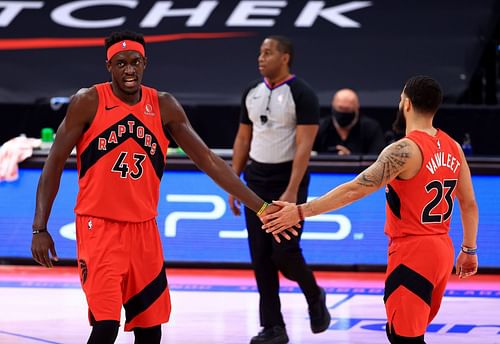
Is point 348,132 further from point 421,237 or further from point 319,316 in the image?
point 421,237

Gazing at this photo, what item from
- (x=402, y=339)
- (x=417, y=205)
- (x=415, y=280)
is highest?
(x=417, y=205)

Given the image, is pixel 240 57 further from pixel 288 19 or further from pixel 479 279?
pixel 479 279

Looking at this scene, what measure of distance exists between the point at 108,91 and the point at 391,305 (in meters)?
1.70

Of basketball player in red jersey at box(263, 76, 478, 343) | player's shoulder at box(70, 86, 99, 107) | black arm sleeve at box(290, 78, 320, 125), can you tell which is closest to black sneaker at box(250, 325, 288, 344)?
black arm sleeve at box(290, 78, 320, 125)

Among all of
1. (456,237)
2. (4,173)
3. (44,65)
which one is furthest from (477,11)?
(4,173)

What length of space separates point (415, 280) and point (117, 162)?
4.96 feet

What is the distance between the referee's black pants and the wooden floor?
10.6 inches

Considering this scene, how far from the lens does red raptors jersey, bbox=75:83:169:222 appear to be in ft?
16.4

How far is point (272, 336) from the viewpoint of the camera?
6617 millimetres

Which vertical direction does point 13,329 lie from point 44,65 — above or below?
below

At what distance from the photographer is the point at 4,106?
11594 mm

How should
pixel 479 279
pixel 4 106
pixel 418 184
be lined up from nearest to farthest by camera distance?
pixel 418 184 → pixel 479 279 → pixel 4 106

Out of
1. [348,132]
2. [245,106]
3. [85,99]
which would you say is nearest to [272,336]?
[245,106]

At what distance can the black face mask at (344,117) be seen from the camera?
9.65 metres
